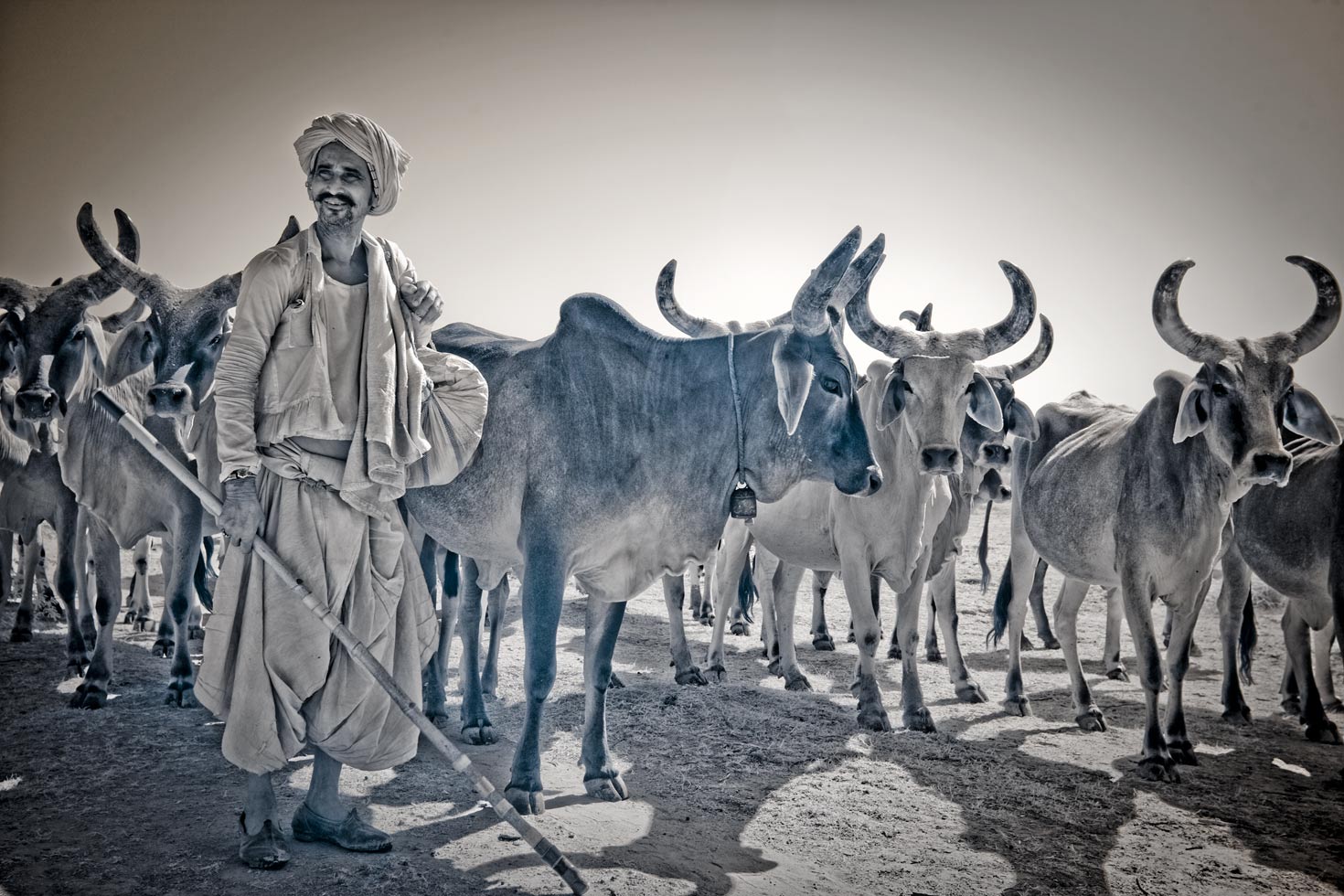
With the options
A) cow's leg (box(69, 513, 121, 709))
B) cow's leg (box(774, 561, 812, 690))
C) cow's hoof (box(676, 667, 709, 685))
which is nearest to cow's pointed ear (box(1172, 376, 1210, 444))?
cow's leg (box(774, 561, 812, 690))

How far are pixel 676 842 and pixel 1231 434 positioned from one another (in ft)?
13.0

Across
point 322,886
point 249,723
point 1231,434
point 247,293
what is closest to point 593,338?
point 247,293

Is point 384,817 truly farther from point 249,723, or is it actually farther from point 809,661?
point 809,661

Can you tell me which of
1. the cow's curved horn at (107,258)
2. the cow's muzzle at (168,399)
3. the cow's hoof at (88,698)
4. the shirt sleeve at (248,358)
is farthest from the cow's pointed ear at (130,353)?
the shirt sleeve at (248,358)

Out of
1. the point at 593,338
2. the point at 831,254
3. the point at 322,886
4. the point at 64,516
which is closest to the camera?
the point at 322,886

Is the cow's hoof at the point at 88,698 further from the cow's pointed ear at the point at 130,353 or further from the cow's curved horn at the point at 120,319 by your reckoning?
the cow's curved horn at the point at 120,319

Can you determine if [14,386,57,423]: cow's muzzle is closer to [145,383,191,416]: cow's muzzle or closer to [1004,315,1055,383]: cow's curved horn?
[145,383,191,416]: cow's muzzle

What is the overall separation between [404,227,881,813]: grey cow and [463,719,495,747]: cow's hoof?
3.22ft

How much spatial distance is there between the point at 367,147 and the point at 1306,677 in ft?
23.2

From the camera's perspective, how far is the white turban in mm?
3656

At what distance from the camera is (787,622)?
8023mm

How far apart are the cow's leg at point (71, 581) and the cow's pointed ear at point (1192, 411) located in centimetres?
732

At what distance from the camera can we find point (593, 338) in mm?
5000

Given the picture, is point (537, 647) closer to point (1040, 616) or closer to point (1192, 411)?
point (1192, 411)
